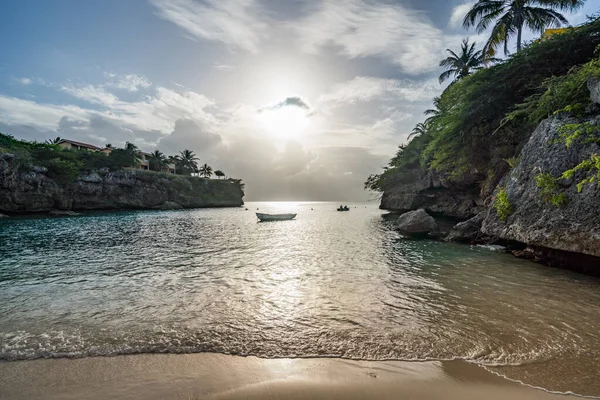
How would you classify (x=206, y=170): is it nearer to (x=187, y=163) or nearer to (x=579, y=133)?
(x=187, y=163)

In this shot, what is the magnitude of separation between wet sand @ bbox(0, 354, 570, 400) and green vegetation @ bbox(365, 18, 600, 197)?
1442 cm

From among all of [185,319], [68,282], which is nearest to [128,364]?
[185,319]

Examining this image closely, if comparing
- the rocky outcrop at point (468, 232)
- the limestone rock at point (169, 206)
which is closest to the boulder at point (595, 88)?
the rocky outcrop at point (468, 232)

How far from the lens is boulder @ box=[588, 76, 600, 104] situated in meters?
9.84

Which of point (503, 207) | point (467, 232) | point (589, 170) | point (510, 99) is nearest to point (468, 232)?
point (467, 232)

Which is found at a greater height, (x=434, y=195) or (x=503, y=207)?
(x=434, y=195)

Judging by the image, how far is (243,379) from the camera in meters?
4.02

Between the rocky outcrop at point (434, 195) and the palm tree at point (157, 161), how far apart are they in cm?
7265

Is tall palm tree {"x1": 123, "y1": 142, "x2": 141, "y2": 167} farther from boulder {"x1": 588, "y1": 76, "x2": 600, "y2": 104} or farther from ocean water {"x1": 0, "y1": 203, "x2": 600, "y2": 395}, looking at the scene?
boulder {"x1": 588, "y1": 76, "x2": 600, "y2": 104}

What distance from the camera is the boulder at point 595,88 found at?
9.84 metres

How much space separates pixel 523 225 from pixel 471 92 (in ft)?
39.7

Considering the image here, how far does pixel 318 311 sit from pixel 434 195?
42735 millimetres

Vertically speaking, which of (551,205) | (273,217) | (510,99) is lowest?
(273,217)

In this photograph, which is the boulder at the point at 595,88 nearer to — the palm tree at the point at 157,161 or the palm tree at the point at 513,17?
the palm tree at the point at 513,17
